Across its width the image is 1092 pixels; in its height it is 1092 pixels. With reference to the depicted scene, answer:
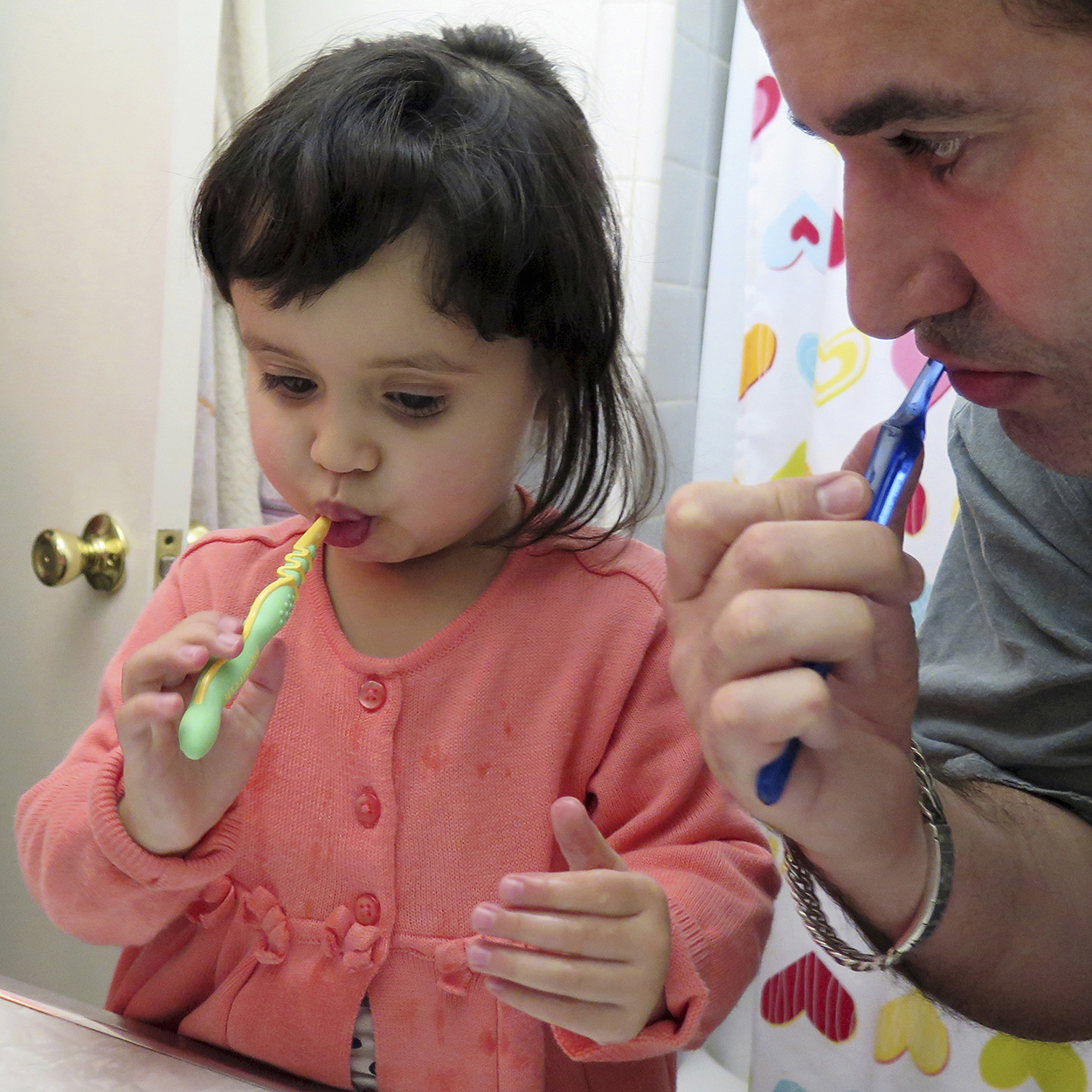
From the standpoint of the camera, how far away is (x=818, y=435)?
4.47ft

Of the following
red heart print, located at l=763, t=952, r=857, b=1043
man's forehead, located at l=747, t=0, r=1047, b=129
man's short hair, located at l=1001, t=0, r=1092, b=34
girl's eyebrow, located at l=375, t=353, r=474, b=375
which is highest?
man's short hair, located at l=1001, t=0, r=1092, b=34

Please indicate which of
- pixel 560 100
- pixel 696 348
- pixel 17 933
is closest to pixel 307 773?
pixel 560 100

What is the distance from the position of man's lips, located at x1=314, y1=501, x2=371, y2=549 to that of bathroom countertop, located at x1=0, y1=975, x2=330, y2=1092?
0.30m

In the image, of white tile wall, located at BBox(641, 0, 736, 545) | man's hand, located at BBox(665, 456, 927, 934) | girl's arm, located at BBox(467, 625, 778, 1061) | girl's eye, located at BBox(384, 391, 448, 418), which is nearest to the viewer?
man's hand, located at BBox(665, 456, 927, 934)

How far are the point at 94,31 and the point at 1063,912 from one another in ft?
3.83

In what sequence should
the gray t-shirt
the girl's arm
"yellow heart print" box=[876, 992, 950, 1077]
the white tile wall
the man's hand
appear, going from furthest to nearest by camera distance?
the white tile wall → "yellow heart print" box=[876, 992, 950, 1077] → the gray t-shirt → the girl's arm → the man's hand

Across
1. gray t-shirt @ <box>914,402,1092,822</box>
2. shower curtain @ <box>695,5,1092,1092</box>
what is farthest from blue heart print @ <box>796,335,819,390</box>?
gray t-shirt @ <box>914,402,1092,822</box>

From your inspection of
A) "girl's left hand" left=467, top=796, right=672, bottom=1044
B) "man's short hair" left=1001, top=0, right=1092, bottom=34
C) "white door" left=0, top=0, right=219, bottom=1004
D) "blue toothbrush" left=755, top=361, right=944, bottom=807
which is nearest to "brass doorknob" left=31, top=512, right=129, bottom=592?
"white door" left=0, top=0, right=219, bottom=1004

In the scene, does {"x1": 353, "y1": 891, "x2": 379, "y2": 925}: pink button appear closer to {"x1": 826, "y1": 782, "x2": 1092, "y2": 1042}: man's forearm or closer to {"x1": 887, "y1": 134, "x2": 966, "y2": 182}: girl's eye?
{"x1": 826, "y1": 782, "x2": 1092, "y2": 1042}: man's forearm

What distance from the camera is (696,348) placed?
1779 mm

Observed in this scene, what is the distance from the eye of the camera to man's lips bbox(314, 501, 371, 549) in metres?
0.71

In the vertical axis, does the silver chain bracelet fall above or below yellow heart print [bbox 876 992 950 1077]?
above

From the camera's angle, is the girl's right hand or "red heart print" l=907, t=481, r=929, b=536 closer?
the girl's right hand

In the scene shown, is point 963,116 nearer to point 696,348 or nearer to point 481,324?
point 481,324
